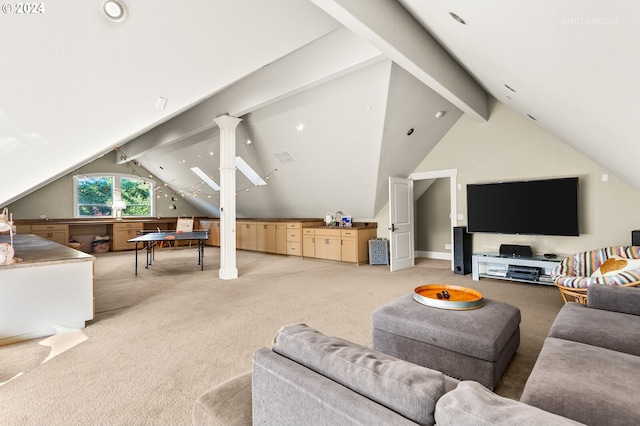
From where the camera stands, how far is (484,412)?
0.65 meters

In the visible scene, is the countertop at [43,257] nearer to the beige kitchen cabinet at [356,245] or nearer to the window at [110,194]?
the beige kitchen cabinet at [356,245]

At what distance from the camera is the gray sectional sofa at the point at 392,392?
0.71m

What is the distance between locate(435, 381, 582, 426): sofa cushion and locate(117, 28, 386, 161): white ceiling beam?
3730mm

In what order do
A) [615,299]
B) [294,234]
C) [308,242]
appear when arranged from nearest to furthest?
[615,299] < [308,242] < [294,234]

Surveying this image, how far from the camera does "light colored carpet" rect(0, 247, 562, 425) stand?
188cm

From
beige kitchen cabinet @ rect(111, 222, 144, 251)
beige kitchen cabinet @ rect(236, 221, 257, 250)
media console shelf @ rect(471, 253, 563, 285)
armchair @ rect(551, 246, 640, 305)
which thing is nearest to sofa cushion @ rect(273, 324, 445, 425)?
armchair @ rect(551, 246, 640, 305)

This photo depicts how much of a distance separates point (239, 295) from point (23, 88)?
3.03 metres

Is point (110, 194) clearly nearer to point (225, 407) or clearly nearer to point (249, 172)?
point (249, 172)

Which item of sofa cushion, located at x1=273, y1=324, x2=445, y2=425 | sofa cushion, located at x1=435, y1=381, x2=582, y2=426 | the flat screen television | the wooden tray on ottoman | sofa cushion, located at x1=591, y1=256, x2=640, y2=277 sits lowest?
the wooden tray on ottoman

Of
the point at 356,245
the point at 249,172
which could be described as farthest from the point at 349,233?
the point at 249,172

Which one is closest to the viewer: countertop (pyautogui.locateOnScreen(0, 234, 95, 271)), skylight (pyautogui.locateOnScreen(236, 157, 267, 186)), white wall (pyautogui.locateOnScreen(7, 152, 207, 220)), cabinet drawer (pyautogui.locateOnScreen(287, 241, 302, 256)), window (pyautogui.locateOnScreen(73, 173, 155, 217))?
countertop (pyautogui.locateOnScreen(0, 234, 95, 271))

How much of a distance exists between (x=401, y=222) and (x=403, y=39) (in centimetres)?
380

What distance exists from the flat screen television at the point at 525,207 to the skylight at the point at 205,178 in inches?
264

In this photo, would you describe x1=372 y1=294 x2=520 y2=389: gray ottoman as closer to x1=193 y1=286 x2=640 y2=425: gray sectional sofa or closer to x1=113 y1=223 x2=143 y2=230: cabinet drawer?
x1=193 y1=286 x2=640 y2=425: gray sectional sofa
